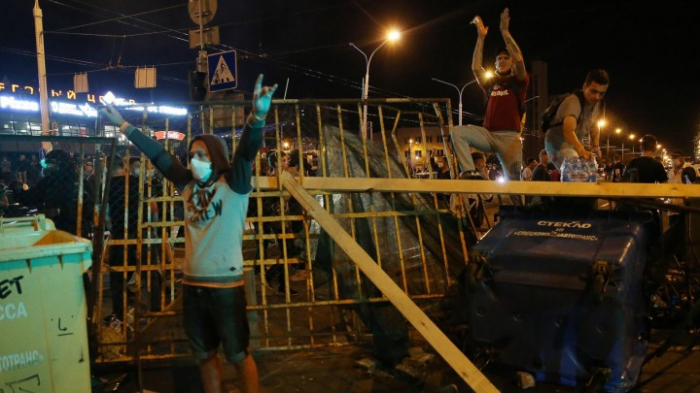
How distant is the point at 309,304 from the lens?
4.62m

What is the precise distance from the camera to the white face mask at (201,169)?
11.1 feet

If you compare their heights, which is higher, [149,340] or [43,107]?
[43,107]

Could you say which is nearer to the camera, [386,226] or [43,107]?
[386,226]

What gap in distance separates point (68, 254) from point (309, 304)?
2.23 m

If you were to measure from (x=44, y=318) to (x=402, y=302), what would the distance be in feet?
7.27

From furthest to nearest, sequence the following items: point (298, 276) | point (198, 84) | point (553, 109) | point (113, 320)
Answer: point (198, 84)
point (298, 276)
point (113, 320)
point (553, 109)

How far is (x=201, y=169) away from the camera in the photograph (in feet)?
11.1

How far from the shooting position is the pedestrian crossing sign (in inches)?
371

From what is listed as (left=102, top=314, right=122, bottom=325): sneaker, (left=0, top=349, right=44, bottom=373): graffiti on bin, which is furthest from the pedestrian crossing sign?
(left=0, top=349, right=44, bottom=373): graffiti on bin

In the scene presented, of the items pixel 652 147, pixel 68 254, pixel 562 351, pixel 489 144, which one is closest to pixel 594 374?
pixel 562 351

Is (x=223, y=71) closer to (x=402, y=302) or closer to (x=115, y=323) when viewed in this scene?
(x=115, y=323)

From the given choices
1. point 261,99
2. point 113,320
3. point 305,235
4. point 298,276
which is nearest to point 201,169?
point 261,99

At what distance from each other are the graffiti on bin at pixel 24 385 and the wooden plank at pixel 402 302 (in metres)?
1.99

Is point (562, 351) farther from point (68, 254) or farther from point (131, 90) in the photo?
point (131, 90)
